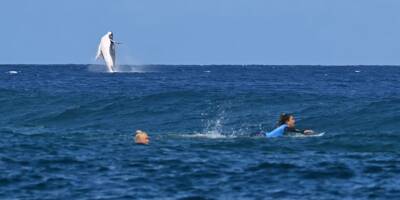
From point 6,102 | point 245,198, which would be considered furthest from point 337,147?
point 6,102

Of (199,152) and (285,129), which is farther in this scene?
(285,129)

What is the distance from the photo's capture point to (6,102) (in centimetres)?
4234

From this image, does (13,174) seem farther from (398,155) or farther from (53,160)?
(398,155)

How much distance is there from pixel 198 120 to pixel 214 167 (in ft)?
53.3

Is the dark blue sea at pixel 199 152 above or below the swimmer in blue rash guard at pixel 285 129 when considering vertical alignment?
below
